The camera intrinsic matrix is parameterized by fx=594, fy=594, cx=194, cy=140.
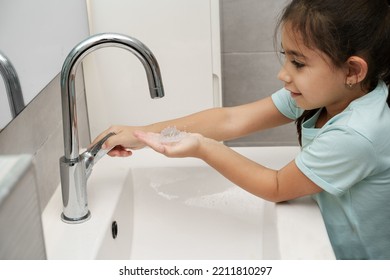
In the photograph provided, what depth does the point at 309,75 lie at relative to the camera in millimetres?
867

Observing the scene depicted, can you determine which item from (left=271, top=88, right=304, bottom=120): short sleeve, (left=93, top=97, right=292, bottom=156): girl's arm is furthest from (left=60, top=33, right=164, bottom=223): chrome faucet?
(left=271, top=88, right=304, bottom=120): short sleeve

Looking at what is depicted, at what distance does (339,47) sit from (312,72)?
0.17ft

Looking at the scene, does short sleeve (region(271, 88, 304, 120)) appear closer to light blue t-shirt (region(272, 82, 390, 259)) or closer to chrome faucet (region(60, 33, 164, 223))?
light blue t-shirt (region(272, 82, 390, 259))

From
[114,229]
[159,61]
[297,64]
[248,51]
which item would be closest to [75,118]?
[114,229]

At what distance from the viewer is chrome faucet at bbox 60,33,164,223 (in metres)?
0.75

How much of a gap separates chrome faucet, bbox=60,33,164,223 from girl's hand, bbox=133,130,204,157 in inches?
3.1

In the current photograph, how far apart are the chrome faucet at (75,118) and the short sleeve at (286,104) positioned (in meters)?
0.33

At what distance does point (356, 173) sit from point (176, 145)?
259 millimetres

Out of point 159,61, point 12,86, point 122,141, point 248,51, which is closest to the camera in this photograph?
point 12,86

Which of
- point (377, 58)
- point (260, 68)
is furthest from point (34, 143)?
point (260, 68)

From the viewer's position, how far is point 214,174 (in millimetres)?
1032

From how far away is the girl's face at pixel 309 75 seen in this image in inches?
33.8

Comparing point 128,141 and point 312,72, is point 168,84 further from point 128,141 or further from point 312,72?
point 312,72

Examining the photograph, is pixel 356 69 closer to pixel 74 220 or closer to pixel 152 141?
pixel 152 141
